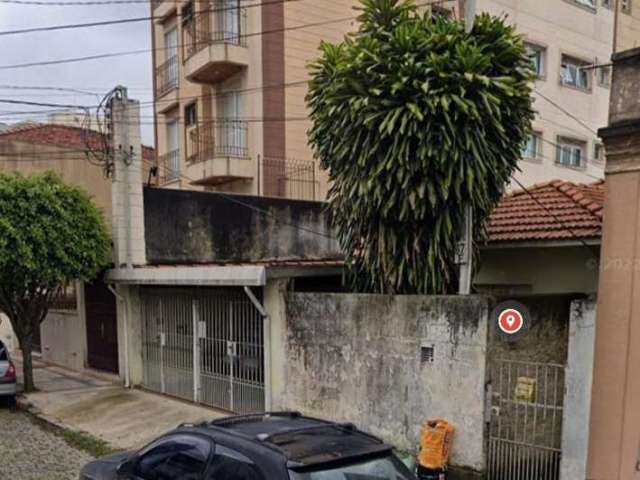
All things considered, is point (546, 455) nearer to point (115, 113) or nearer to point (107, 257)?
point (107, 257)

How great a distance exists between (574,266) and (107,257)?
387 inches

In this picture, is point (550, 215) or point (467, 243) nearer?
point (467, 243)

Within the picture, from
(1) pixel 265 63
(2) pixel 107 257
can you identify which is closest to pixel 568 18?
(1) pixel 265 63

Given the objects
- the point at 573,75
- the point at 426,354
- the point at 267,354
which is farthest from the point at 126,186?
the point at 573,75

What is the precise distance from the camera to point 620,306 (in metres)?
5.74

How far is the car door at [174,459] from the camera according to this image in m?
4.11

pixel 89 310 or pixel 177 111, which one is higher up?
pixel 177 111

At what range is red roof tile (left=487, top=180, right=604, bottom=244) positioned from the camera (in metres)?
8.44

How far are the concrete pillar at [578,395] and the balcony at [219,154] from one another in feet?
39.2

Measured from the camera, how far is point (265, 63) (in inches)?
632

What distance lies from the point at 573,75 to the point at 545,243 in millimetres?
15172

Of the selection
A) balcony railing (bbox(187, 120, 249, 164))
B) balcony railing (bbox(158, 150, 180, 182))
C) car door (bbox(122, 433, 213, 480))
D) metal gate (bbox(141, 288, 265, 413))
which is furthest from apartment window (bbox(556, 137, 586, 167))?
car door (bbox(122, 433, 213, 480))

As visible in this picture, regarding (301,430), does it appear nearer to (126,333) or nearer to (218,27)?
(126,333)

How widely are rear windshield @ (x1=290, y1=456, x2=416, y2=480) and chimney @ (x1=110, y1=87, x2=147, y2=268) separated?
31.6ft
